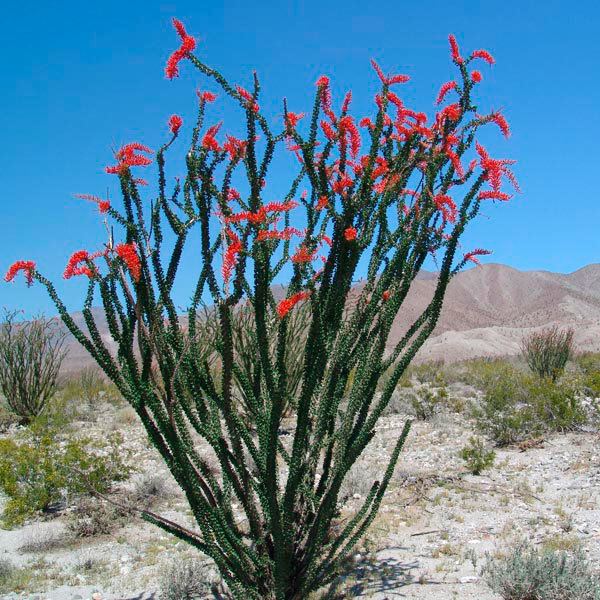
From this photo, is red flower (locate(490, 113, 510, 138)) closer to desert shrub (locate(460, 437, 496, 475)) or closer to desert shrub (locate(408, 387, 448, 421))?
desert shrub (locate(460, 437, 496, 475))

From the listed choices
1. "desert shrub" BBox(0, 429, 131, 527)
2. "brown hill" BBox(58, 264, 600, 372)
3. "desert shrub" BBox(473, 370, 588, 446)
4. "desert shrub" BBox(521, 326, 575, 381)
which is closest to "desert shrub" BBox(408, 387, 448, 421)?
"desert shrub" BBox(473, 370, 588, 446)

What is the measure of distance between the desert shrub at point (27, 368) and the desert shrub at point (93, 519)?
6.02 m

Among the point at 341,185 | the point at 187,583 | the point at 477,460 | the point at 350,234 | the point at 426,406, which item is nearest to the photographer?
the point at 350,234

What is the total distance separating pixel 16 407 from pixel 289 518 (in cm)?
1004

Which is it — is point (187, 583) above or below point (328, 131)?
below

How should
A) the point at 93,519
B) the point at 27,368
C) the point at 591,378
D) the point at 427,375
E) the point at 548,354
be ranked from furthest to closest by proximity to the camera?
the point at 427,375 < the point at 548,354 < the point at 27,368 < the point at 591,378 < the point at 93,519

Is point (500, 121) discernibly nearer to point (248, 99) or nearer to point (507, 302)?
point (248, 99)

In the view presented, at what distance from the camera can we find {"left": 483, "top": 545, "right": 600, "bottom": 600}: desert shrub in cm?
388

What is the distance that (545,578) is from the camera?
158 inches

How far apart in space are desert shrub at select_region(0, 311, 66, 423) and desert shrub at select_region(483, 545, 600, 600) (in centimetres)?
967

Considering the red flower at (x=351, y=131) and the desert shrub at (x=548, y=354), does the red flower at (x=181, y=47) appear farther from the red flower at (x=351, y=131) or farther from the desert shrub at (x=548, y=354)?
the desert shrub at (x=548, y=354)

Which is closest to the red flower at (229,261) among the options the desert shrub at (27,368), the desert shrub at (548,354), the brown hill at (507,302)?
the desert shrub at (27,368)

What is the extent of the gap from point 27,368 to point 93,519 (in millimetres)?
6957

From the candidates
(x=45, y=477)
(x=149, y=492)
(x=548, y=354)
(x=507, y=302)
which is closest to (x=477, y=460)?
(x=149, y=492)
